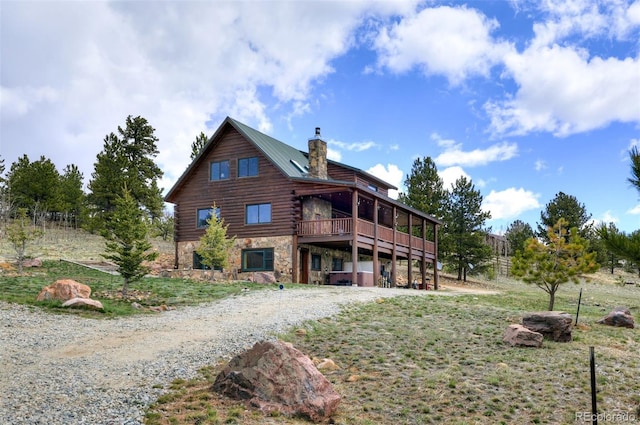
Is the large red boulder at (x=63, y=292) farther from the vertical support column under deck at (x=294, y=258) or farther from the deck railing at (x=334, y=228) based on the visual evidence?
the deck railing at (x=334, y=228)

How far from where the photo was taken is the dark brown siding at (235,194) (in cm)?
2858

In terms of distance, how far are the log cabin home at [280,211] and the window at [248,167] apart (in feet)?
0.18

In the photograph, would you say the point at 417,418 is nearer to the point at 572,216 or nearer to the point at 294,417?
the point at 294,417

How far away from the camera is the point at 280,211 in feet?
93.4

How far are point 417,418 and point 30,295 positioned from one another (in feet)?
44.0

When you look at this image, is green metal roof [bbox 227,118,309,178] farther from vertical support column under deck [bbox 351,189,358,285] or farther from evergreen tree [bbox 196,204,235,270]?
evergreen tree [bbox 196,204,235,270]

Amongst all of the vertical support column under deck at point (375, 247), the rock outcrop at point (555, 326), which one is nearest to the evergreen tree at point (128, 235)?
the rock outcrop at point (555, 326)

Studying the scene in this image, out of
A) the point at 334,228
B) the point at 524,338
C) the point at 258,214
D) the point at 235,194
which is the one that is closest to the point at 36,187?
the point at 235,194

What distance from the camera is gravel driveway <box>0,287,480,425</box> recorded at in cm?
759

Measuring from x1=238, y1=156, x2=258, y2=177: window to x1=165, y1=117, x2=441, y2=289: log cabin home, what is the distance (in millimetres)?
54

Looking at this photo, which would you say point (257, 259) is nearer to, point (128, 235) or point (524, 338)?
point (128, 235)

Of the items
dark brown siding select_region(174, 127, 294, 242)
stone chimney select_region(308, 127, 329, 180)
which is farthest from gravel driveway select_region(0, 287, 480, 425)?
stone chimney select_region(308, 127, 329, 180)

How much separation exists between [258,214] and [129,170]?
55.4 ft

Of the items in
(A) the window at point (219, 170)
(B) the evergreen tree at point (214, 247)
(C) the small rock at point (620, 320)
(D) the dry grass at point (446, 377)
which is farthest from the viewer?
(A) the window at point (219, 170)
